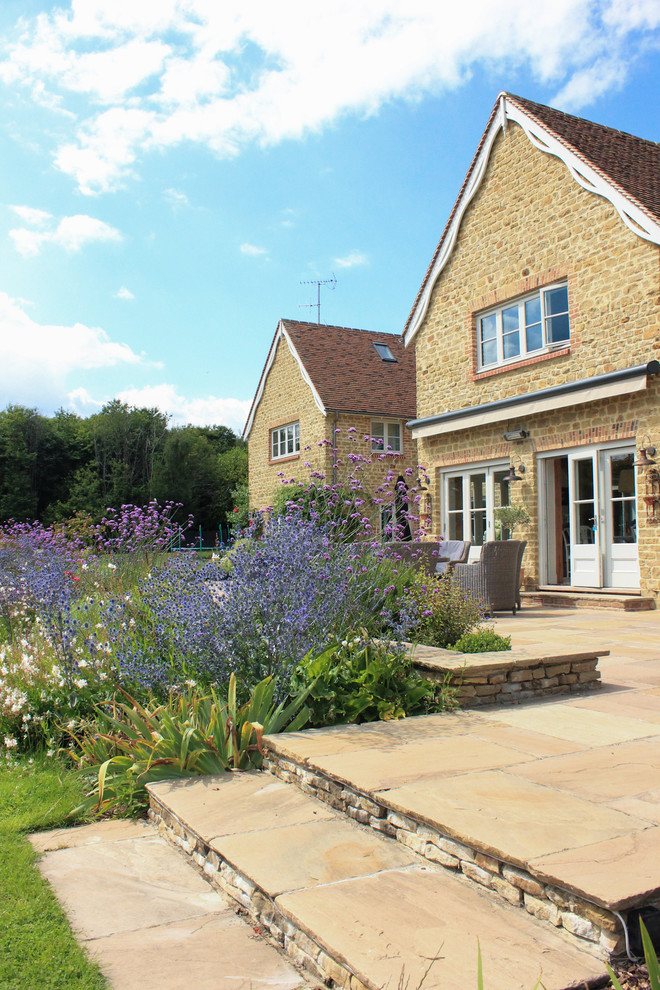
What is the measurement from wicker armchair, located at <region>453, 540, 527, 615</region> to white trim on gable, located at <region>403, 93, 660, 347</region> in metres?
4.81

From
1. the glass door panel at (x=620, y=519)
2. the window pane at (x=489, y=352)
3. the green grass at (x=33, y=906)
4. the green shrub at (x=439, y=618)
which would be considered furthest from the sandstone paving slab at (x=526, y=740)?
the window pane at (x=489, y=352)

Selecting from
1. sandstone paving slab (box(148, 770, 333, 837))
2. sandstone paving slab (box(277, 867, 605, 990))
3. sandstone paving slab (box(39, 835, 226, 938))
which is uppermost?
sandstone paving slab (box(277, 867, 605, 990))

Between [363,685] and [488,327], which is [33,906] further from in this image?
[488,327]

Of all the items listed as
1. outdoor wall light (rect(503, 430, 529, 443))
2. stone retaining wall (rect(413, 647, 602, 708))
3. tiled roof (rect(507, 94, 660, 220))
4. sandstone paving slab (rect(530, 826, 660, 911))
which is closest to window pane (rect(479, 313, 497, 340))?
outdoor wall light (rect(503, 430, 529, 443))

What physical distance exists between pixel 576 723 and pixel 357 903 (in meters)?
2.17

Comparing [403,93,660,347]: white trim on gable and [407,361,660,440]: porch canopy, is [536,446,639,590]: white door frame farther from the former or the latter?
[403,93,660,347]: white trim on gable

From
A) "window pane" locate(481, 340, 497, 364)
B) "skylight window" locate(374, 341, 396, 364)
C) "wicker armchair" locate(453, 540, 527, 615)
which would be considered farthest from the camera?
"skylight window" locate(374, 341, 396, 364)

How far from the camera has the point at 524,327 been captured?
13.1 meters

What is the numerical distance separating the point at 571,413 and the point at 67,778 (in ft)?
32.8

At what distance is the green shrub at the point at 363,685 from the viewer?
4.13m

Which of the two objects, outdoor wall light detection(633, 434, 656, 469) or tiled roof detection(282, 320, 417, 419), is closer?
outdoor wall light detection(633, 434, 656, 469)

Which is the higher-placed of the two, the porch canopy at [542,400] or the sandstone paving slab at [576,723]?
the porch canopy at [542,400]

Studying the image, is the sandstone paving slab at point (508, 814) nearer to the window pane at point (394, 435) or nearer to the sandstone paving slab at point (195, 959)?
the sandstone paving slab at point (195, 959)

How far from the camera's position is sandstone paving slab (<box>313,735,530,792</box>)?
10.0 ft
